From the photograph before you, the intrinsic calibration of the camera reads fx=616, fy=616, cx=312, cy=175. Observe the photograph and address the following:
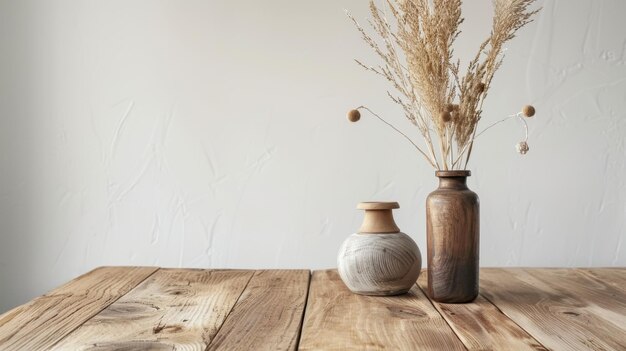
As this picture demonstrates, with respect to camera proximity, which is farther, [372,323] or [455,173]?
[455,173]

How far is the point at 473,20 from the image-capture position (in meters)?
1.96

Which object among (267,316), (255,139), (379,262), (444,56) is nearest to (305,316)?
(267,316)

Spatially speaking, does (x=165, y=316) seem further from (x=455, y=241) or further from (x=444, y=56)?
(x=444, y=56)

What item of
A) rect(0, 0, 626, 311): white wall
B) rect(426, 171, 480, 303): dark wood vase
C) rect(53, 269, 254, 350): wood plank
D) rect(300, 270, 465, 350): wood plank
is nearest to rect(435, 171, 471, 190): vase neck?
rect(426, 171, 480, 303): dark wood vase

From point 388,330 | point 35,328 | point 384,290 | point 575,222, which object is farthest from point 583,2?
point 35,328

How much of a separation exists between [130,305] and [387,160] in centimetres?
110

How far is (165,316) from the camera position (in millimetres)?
955

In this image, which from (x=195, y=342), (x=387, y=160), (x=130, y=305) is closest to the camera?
(x=195, y=342)

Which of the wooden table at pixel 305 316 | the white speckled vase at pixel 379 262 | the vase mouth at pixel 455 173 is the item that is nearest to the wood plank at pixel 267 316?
the wooden table at pixel 305 316

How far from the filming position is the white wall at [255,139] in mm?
1959

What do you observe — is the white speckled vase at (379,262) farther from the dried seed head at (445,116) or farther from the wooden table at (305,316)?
the dried seed head at (445,116)

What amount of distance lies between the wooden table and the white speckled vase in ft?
0.08

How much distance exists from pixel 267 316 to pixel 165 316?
158 millimetres

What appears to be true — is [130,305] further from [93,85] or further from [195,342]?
[93,85]
